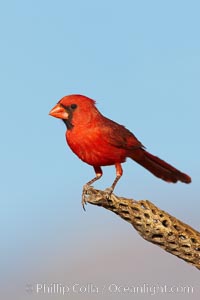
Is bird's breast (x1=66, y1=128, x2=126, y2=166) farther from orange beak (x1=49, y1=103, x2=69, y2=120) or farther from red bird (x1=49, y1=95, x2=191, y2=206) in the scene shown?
orange beak (x1=49, y1=103, x2=69, y2=120)

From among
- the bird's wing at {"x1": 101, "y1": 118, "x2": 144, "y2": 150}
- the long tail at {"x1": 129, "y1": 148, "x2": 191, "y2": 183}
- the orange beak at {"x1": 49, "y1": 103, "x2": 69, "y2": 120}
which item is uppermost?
the orange beak at {"x1": 49, "y1": 103, "x2": 69, "y2": 120}

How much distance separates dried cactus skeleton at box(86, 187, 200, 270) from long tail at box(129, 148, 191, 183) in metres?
0.24

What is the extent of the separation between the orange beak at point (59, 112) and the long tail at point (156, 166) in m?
0.51

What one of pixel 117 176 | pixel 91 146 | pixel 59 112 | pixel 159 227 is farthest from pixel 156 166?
pixel 59 112

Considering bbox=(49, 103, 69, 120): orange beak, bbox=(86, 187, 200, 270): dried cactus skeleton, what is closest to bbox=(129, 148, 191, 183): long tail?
bbox=(86, 187, 200, 270): dried cactus skeleton

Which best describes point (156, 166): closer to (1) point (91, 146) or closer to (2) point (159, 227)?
(2) point (159, 227)

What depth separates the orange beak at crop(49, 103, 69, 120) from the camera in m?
7.24

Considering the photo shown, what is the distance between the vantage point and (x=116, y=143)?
7312mm

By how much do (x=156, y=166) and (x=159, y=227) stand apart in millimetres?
424

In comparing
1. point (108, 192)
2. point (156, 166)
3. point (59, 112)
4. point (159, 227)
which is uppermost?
point (59, 112)

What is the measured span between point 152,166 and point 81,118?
1.91ft

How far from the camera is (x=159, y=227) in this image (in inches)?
289

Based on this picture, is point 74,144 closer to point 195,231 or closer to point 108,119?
point 108,119

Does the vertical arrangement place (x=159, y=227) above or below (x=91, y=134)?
below
